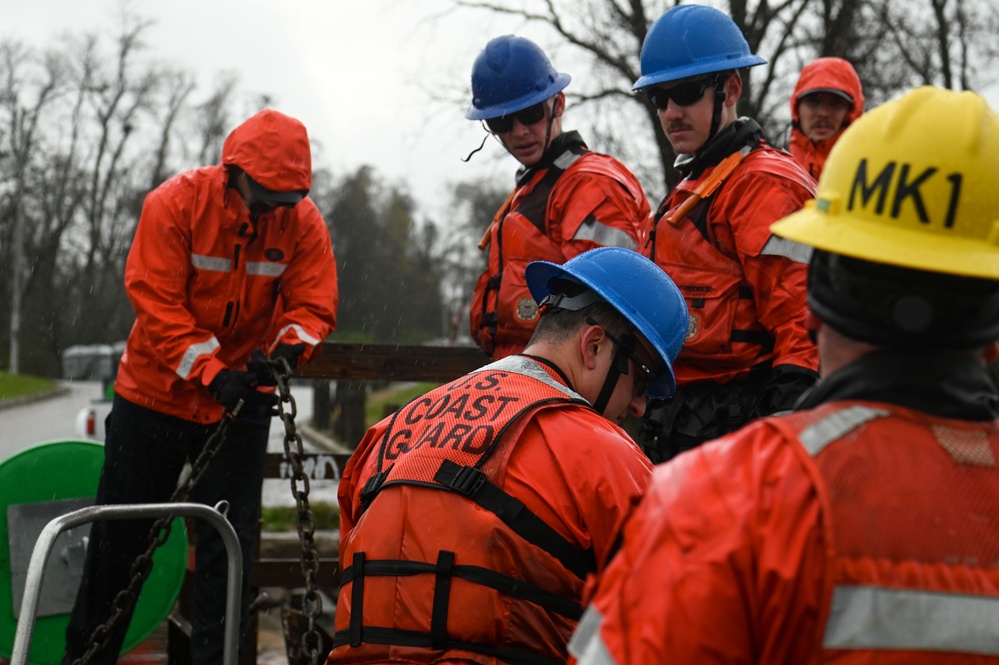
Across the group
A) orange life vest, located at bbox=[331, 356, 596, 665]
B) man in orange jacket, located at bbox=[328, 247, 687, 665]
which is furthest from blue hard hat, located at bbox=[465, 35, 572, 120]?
orange life vest, located at bbox=[331, 356, 596, 665]

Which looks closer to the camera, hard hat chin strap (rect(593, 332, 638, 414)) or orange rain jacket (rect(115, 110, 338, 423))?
hard hat chin strap (rect(593, 332, 638, 414))

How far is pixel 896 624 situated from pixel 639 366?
172 centimetres

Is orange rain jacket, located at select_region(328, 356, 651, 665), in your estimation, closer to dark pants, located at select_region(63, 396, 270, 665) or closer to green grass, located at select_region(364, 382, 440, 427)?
dark pants, located at select_region(63, 396, 270, 665)

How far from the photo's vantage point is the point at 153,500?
5027 millimetres

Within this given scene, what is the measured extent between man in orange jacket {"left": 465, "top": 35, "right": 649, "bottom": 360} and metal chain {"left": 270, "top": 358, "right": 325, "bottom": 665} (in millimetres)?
886

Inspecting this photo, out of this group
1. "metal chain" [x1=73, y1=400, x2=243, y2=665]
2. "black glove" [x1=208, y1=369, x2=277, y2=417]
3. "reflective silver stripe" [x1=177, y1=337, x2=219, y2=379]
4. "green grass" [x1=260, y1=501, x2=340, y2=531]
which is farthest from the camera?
"green grass" [x1=260, y1=501, x2=340, y2=531]

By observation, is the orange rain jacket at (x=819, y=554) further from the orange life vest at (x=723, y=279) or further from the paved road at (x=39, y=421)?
the paved road at (x=39, y=421)

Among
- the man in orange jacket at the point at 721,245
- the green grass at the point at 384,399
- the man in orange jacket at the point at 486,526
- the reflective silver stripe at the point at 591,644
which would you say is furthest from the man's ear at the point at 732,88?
the green grass at the point at 384,399

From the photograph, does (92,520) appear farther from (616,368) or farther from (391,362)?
(391,362)

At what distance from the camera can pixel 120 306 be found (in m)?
53.5

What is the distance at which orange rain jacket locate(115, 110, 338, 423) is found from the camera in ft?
16.2

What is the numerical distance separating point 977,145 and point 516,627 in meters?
1.42

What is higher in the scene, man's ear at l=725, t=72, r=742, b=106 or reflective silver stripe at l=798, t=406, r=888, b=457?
man's ear at l=725, t=72, r=742, b=106

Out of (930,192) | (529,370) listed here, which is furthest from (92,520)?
(930,192)
